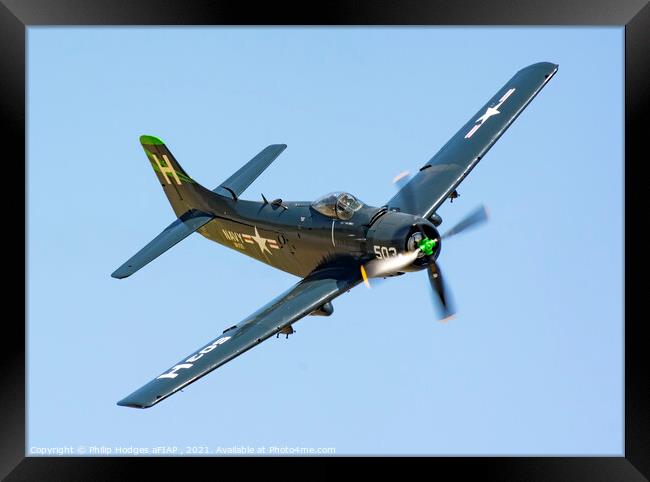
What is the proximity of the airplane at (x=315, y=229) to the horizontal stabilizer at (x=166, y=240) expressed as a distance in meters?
0.02

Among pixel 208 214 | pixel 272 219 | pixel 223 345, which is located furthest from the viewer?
pixel 208 214

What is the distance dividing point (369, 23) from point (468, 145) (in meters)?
4.58

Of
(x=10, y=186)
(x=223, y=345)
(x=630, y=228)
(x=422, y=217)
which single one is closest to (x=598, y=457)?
(x=630, y=228)

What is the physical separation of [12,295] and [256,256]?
5709mm

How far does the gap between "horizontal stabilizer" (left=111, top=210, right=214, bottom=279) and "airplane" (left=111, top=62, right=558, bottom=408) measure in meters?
0.02

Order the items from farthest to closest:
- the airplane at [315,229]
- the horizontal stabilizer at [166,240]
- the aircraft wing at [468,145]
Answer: the horizontal stabilizer at [166,240] → the aircraft wing at [468,145] → the airplane at [315,229]

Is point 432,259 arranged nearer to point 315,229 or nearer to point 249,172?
point 315,229

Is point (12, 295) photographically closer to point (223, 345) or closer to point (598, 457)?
point (223, 345)

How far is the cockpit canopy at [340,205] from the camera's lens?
2169cm

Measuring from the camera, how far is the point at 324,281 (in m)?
21.6

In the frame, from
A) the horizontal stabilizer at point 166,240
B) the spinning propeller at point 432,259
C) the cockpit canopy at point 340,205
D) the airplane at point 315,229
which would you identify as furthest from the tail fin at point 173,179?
the spinning propeller at point 432,259

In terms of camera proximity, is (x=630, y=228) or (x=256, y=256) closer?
(x=630, y=228)

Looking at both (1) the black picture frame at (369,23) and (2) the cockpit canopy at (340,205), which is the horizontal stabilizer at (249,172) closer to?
(2) the cockpit canopy at (340,205)

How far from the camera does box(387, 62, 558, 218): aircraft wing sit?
75.2 ft
